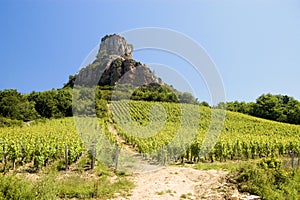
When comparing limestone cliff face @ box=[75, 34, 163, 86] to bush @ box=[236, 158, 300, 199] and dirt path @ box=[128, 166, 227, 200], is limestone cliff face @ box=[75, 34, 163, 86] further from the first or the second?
bush @ box=[236, 158, 300, 199]

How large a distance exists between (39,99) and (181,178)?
4046 cm

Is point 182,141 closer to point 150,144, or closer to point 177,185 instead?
point 150,144

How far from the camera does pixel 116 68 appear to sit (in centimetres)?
1382

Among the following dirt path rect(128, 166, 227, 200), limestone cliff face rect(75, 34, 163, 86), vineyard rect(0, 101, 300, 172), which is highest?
limestone cliff face rect(75, 34, 163, 86)

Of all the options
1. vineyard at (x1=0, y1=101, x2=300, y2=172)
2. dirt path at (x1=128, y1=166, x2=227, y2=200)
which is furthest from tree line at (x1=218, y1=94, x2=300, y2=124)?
dirt path at (x1=128, y1=166, x2=227, y2=200)

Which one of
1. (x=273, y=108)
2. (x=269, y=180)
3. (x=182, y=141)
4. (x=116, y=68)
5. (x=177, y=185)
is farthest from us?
(x=273, y=108)

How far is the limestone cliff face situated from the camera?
943 cm

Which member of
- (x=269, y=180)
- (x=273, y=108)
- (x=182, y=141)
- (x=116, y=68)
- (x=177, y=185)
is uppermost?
(x=273, y=108)

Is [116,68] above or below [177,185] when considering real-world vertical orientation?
above

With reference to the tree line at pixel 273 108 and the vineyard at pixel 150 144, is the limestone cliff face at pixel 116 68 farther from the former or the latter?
the tree line at pixel 273 108

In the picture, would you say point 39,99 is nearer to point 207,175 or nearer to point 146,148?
point 146,148

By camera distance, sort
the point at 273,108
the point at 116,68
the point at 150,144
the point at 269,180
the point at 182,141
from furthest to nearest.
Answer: the point at 273,108 < the point at 150,144 < the point at 182,141 < the point at 116,68 < the point at 269,180

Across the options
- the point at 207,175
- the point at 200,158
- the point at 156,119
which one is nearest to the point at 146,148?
the point at 200,158

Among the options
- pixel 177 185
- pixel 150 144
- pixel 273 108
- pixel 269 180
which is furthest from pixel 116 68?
pixel 273 108
